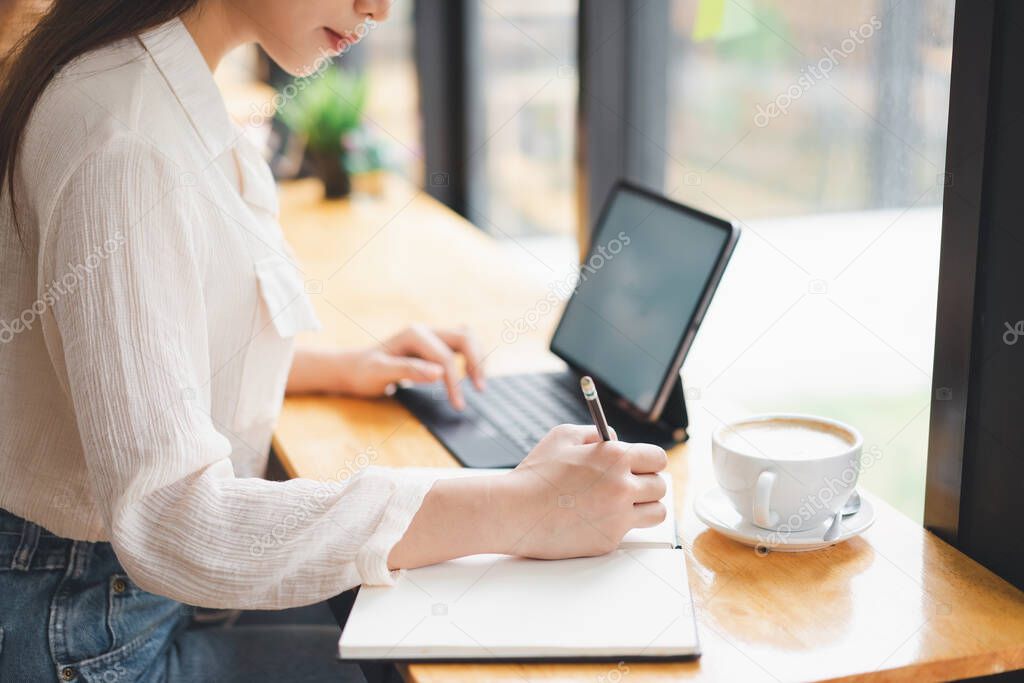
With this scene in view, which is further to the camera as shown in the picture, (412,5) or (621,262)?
(412,5)

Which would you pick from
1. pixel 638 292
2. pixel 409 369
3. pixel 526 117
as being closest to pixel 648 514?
pixel 638 292

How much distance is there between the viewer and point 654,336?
1130 millimetres

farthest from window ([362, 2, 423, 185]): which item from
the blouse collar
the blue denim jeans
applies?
the blue denim jeans

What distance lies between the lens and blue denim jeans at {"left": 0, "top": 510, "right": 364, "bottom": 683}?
0.93m

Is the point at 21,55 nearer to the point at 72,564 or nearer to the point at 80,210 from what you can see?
the point at 80,210

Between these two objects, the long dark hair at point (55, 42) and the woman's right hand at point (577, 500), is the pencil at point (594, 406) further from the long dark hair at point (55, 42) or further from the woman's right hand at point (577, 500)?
the long dark hair at point (55, 42)

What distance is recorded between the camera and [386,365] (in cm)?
129

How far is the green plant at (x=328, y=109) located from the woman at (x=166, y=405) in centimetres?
147

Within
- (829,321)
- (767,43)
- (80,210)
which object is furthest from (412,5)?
(80,210)

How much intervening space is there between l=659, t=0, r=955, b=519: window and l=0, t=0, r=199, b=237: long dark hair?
75cm

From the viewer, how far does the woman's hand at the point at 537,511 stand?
2.69ft

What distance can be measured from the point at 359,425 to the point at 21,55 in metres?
0.53

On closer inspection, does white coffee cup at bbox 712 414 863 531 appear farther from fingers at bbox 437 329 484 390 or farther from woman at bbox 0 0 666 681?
fingers at bbox 437 329 484 390

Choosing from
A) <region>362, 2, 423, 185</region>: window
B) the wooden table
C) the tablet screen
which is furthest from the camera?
<region>362, 2, 423, 185</region>: window
